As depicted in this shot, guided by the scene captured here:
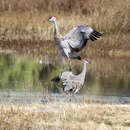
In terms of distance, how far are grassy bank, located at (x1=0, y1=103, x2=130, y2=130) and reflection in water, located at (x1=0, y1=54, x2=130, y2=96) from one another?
247 cm

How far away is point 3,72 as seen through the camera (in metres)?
18.4

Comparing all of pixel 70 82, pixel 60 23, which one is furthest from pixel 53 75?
pixel 60 23

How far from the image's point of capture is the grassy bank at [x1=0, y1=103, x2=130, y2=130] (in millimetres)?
9555

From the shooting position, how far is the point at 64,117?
1012 centimetres

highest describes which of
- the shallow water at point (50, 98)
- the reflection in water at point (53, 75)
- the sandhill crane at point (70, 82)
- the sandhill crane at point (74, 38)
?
the sandhill crane at point (74, 38)

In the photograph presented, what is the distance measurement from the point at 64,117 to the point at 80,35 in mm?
5093

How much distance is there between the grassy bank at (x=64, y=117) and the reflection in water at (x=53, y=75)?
2.47 meters

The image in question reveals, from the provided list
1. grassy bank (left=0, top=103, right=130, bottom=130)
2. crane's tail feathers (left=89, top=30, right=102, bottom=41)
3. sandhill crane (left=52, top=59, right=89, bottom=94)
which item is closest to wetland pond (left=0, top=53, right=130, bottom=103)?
sandhill crane (left=52, top=59, right=89, bottom=94)

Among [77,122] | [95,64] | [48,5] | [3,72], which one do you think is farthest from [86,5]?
[77,122]

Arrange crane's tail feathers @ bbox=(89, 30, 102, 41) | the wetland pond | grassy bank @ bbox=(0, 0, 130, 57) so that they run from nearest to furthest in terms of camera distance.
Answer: the wetland pond
crane's tail feathers @ bbox=(89, 30, 102, 41)
grassy bank @ bbox=(0, 0, 130, 57)

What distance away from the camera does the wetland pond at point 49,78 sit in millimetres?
14101

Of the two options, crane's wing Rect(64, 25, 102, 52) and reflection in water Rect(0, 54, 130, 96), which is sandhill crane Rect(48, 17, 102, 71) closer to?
crane's wing Rect(64, 25, 102, 52)

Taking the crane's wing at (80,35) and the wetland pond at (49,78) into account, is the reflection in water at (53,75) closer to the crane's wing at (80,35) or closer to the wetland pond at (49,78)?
the wetland pond at (49,78)

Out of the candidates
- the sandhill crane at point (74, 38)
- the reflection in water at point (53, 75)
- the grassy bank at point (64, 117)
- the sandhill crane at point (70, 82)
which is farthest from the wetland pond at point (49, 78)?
the grassy bank at point (64, 117)
